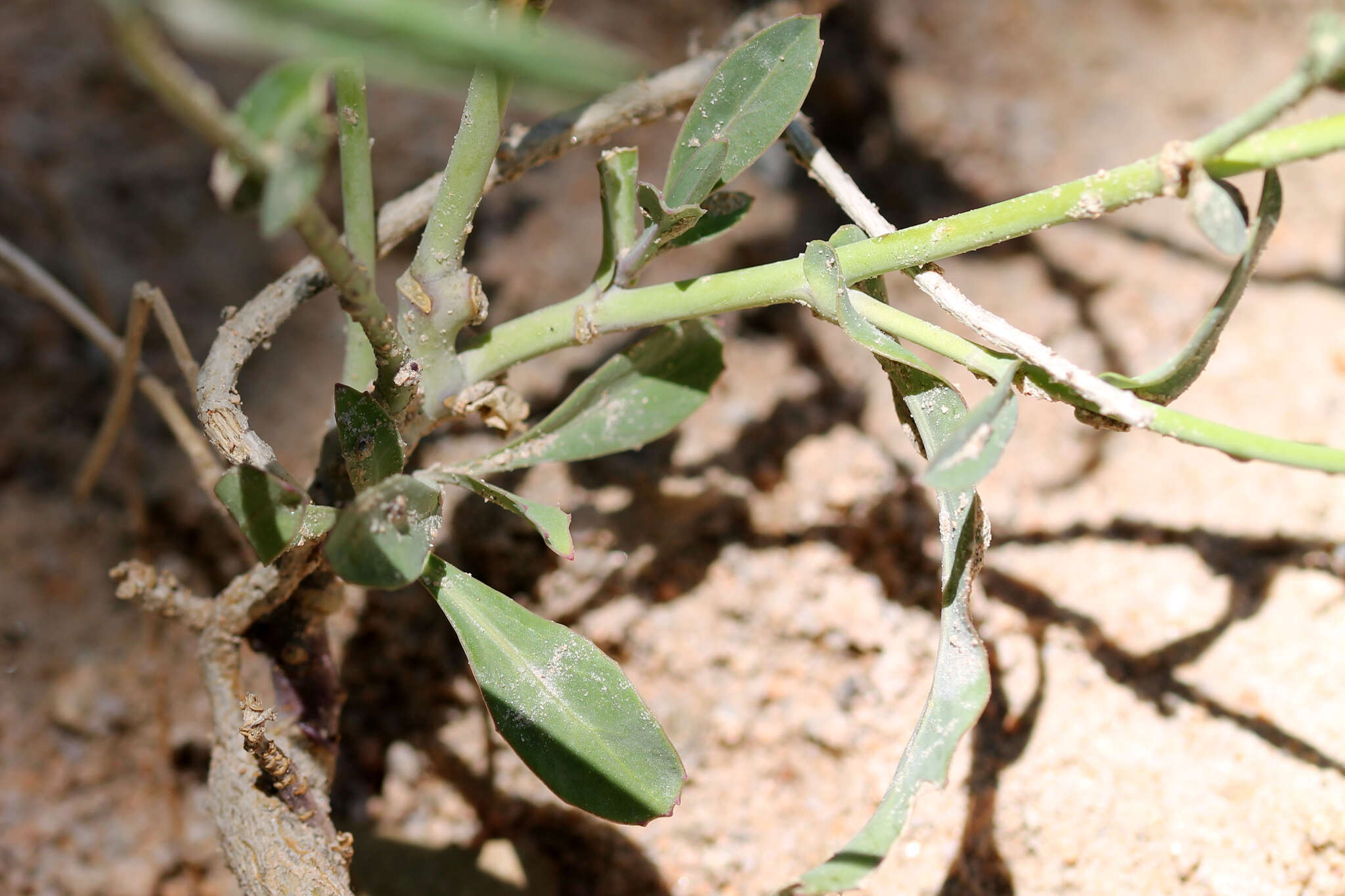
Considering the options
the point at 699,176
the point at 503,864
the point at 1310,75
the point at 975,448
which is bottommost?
the point at 503,864

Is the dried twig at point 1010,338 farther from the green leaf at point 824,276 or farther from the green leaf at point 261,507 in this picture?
the green leaf at point 261,507

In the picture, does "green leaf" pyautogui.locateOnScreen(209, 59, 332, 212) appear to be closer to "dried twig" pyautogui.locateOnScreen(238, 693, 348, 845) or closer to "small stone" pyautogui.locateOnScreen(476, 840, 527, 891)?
"dried twig" pyautogui.locateOnScreen(238, 693, 348, 845)

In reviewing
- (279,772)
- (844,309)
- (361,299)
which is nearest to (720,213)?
(844,309)

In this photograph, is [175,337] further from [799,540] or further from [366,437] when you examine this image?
[799,540]

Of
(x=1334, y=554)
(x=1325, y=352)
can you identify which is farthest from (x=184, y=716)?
(x=1325, y=352)

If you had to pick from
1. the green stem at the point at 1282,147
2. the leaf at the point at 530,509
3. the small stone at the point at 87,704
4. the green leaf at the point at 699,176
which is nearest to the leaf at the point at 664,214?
the green leaf at the point at 699,176

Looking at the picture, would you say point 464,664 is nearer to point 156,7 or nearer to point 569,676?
point 569,676
